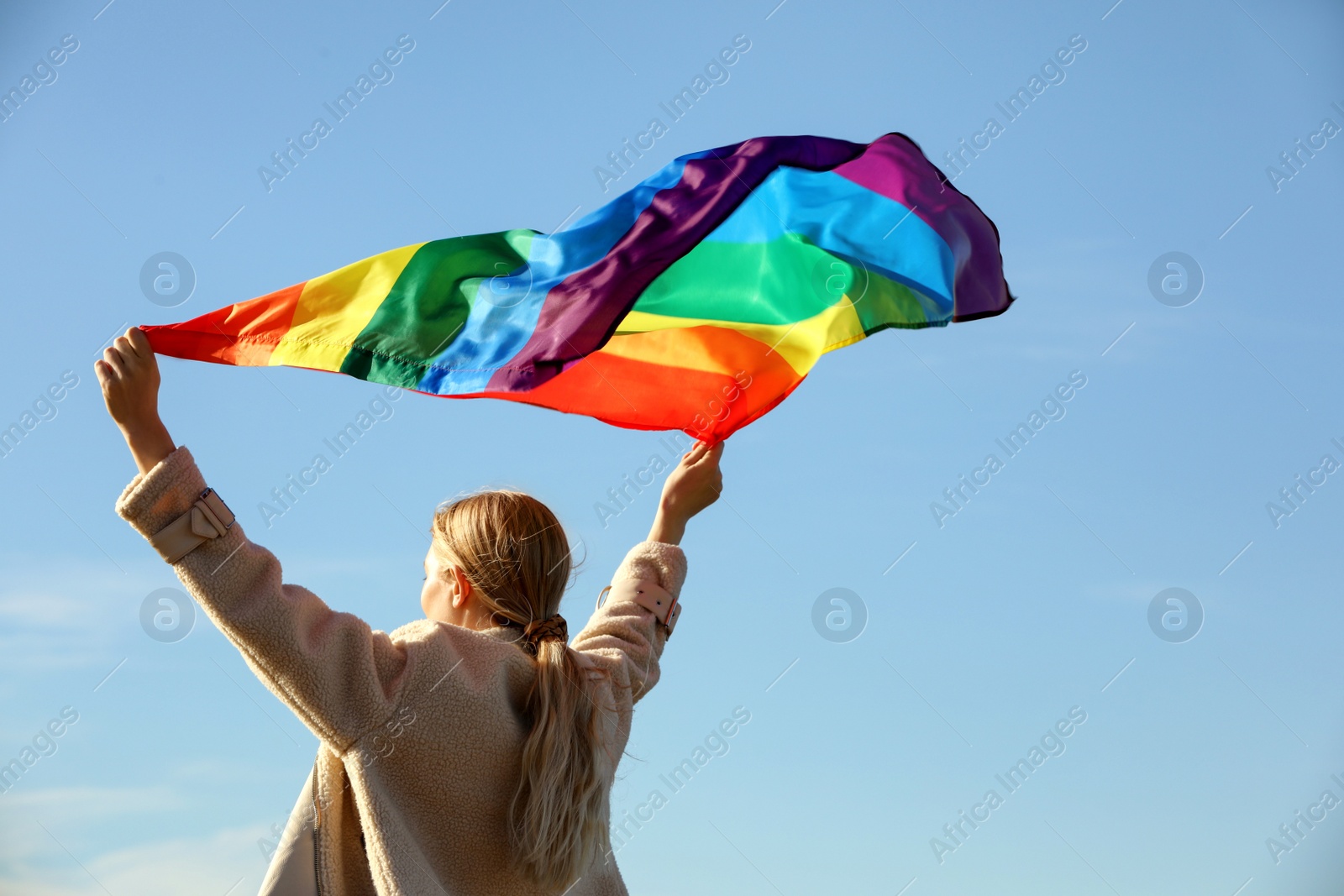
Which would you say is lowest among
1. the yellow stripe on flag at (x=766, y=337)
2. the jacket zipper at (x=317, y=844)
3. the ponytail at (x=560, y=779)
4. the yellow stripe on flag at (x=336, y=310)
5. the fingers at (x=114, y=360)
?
the ponytail at (x=560, y=779)

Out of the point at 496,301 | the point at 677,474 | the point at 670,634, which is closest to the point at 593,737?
the point at 670,634

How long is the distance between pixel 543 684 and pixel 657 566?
773 millimetres

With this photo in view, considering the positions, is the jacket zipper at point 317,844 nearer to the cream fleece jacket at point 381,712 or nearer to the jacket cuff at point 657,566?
the cream fleece jacket at point 381,712

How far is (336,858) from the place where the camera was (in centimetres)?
295

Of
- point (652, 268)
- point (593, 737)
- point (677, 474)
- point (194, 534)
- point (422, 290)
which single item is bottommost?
point (593, 737)

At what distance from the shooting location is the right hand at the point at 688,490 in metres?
4.00

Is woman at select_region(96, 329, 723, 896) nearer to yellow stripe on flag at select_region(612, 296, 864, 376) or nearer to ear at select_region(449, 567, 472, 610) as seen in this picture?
ear at select_region(449, 567, 472, 610)

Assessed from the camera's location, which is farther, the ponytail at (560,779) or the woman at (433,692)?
the ponytail at (560,779)

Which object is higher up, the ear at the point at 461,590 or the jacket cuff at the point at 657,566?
the ear at the point at 461,590

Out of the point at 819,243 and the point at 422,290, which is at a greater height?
the point at 422,290

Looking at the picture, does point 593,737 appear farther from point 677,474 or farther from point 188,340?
point 188,340

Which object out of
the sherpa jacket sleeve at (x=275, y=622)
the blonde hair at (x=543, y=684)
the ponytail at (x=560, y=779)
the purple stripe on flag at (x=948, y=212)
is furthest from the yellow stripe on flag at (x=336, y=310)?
the purple stripe on flag at (x=948, y=212)

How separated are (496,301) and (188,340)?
95 centimetres

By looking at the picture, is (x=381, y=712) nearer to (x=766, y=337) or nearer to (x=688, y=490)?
(x=688, y=490)
